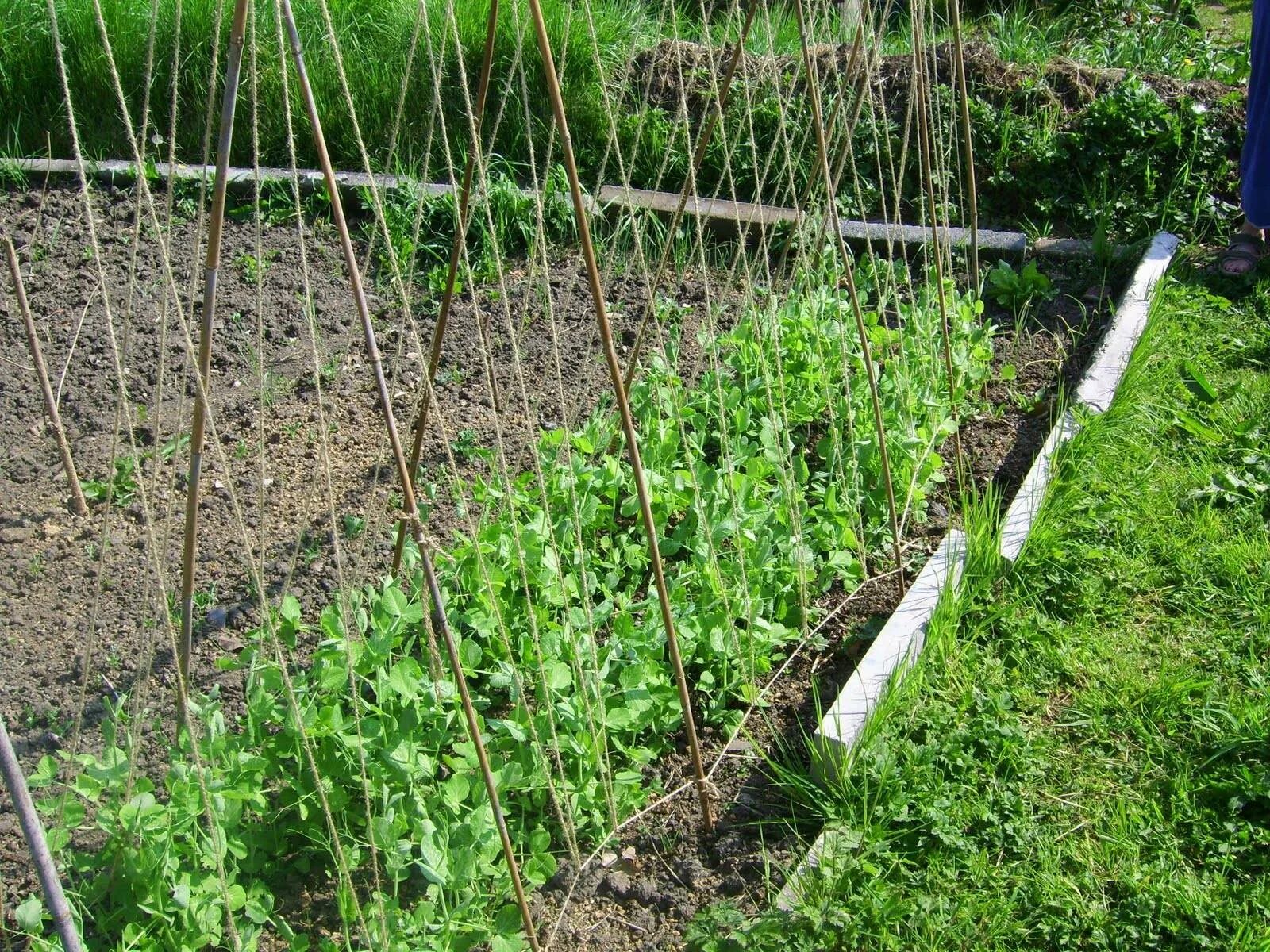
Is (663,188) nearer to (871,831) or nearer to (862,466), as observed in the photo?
(862,466)

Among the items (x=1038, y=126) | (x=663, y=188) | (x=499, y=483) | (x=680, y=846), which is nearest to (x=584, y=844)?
(x=680, y=846)

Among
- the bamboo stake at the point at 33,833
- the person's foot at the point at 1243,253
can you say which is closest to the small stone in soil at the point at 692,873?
the bamboo stake at the point at 33,833

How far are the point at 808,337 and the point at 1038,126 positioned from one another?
196 centimetres

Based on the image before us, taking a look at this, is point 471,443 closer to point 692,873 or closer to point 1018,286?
point 692,873

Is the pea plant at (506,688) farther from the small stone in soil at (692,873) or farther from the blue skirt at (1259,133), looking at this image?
the blue skirt at (1259,133)

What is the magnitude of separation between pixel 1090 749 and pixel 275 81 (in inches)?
152

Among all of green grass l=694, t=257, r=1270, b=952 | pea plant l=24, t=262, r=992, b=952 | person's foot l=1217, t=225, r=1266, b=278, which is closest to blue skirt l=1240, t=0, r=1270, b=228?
person's foot l=1217, t=225, r=1266, b=278

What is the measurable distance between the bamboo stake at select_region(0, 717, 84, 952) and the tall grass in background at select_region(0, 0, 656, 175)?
384 cm

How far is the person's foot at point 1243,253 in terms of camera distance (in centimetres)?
431

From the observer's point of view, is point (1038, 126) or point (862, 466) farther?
point (1038, 126)

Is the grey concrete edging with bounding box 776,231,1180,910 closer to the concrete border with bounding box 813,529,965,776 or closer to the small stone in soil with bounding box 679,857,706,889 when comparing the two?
the concrete border with bounding box 813,529,965,776

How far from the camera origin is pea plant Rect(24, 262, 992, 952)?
6.57ft

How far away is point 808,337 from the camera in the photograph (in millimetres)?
3521

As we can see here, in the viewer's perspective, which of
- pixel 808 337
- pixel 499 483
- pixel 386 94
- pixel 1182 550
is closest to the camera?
pixel 499 483
